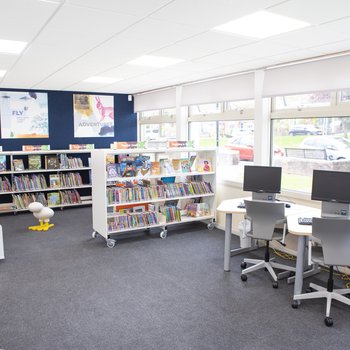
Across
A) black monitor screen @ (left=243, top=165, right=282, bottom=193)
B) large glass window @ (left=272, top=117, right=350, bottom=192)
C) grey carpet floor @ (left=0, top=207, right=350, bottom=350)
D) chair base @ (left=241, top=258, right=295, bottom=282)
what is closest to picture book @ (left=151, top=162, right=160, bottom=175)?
grey carpet floor @ (left=0, top=207, right=350, bottom=350)

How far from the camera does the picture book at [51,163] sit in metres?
7.71

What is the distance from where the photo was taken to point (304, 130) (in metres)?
5.12

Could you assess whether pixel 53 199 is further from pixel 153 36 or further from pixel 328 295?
pixel 328 295

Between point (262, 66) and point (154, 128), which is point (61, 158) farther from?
point (262, 66)

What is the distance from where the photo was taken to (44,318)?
130 inches

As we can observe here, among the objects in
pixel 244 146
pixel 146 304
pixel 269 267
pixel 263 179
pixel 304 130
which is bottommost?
pixel 146 304

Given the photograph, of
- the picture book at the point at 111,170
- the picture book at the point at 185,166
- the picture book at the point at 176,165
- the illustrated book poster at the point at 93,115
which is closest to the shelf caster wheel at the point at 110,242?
the picture book at the point at 111,170

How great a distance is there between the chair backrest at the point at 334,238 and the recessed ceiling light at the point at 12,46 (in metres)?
3.48

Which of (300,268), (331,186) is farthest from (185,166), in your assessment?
(300,268)

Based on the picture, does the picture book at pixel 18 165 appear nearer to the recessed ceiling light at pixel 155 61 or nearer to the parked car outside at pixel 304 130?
the recessed ceiling light at pixel 155 61

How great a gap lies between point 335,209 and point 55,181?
228 inches

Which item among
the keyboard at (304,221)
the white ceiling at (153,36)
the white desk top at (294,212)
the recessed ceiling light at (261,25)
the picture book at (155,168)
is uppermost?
the recessed ceiling light at (261,25)

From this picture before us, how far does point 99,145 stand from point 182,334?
254 inches

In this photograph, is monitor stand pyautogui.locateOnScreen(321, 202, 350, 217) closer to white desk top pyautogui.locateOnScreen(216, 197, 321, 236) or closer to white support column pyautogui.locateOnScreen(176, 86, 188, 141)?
white desk top pyautogui.locateOnScreen(216, 197, 321, 236)
